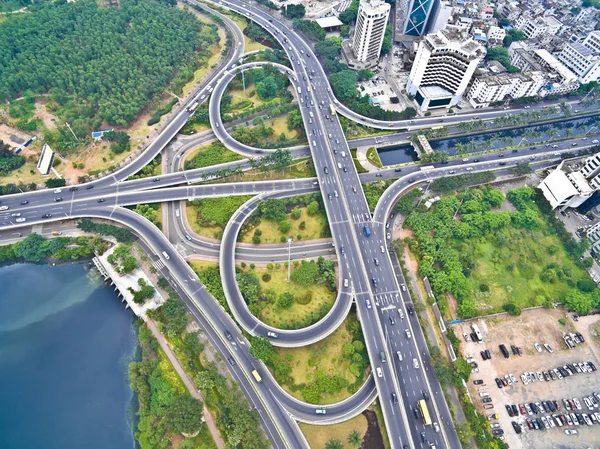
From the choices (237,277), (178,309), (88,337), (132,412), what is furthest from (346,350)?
(88,337)

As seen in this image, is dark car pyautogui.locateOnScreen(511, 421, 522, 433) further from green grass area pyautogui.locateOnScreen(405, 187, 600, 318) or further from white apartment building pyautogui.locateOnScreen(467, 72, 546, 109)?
white apartment building pyautogui.locateOnScreen(467, 72, 546, 109)

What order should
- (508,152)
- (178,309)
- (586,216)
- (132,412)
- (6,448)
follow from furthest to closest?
1. (508,152)
2. (586,216)
3. (178,309)
4. (132,412)
5. (6,448)

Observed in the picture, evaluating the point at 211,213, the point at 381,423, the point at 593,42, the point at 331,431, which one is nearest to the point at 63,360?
the point at 211,213

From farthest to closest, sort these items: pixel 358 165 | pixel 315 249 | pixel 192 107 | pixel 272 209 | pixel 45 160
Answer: pixel 192 107 < pixel 358 165 < pixel 45 160 < pixel 272 209 < pixel 315 249

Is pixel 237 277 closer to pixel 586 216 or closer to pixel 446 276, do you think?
pixel 446 276

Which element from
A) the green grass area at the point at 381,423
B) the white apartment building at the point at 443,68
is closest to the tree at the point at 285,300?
the green grass area at the point at 381,423

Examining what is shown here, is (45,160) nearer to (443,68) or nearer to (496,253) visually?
(496,253)
